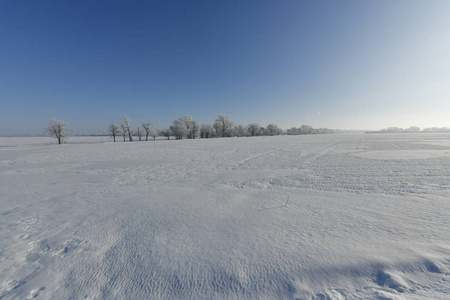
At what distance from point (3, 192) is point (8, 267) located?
198 inches

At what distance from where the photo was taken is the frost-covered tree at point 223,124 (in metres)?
73.9

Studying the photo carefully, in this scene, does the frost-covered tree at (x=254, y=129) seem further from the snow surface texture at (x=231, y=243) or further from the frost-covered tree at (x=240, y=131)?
the snow surface texture at (x=231, y=243)

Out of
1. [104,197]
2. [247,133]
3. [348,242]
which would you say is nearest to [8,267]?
[104,197]

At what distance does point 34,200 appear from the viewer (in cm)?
470

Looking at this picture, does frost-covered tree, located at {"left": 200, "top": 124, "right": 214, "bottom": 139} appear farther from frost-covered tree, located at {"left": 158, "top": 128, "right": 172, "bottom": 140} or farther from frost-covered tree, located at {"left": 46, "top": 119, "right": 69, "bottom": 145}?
frost-covered tree, located at {"left": 46, "top": 119, "right": 69, "bottom": 145}

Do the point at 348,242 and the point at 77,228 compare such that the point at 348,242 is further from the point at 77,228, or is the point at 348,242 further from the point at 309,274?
the point at 77,228

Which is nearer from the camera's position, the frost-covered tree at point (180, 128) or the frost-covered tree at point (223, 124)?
the frost-covered tree at point (180, 128)

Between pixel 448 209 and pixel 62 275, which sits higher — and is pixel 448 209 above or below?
above

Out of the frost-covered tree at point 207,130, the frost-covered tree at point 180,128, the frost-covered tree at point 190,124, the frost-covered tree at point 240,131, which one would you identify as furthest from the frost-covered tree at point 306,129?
the frost-covered tree at point 180,128

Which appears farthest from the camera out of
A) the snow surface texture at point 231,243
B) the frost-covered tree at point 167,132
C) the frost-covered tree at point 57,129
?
the frost-covered tree at point 167,132

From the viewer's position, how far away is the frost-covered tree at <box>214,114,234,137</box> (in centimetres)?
7388

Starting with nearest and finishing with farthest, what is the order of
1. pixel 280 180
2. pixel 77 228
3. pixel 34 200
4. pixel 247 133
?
pixel 77 228
pixel 34 200
pixel 280 180
pixel 247 133

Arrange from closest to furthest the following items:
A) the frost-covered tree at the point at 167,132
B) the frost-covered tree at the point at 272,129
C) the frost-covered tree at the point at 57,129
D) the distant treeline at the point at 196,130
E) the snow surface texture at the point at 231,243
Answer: the snow surface texture at the point at 231,243 < the frost-covered tree at the point at 57,129 < the distant treeline at the point at 196,130 < the frost-covered tree at the point at 167,132 < the frost-covered tree at the point at 272,129

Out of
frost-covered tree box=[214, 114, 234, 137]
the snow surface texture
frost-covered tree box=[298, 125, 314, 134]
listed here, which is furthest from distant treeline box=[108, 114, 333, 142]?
the snow surface texture
